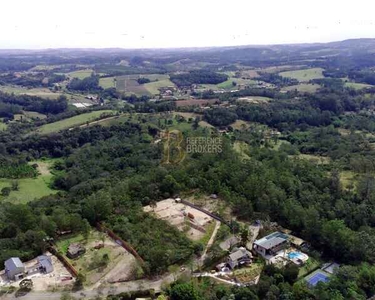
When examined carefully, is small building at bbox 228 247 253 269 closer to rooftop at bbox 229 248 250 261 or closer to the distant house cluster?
rooftop at bbox 229 248 250 261

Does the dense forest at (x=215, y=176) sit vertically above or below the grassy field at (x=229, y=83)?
above

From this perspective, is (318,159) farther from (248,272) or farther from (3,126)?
(3,126)

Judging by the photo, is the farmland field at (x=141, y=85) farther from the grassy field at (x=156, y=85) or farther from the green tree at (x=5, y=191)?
the green tree at (x=5, y=191)

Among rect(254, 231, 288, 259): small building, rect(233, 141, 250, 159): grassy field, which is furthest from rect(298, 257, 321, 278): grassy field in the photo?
rect(233, 141, 250, 159): grassy field

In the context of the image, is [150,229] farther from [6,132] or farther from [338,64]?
[338,64]

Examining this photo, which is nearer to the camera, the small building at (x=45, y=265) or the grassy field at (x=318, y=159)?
the small building at (x=45, y=265)

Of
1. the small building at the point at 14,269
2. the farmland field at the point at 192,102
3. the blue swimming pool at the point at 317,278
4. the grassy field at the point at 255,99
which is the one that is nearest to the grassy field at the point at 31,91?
the farmland field at the point at 192,102

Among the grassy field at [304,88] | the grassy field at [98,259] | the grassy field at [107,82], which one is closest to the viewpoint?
the grassy field at [98,259]
